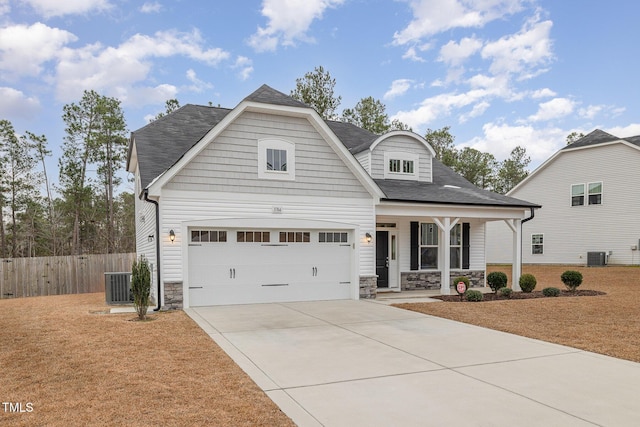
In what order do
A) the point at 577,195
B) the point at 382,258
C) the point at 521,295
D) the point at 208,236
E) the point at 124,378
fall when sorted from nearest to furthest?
1. the point at 124,378
2. the point at 208,236
3. the point at 521,295
4. the point at 382,258
5. the point at 577,195

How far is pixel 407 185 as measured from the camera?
1461cm

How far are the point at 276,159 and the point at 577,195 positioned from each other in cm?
1975

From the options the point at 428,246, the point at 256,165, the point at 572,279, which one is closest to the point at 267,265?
the point at 256,165

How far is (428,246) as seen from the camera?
48.6 ft

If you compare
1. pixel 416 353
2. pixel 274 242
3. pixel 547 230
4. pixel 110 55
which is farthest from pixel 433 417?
pixel 547 230

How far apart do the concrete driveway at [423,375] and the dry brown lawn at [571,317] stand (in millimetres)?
565

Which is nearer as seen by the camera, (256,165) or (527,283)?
(256,165)

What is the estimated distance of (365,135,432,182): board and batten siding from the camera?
1467 cm

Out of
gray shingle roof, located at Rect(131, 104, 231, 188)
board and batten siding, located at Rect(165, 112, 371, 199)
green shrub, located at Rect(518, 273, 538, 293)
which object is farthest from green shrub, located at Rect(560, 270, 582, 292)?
gray shingle roof, located at Rect(131, 104, 231, 188)

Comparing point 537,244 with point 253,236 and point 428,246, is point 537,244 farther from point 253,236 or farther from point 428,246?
point 253,236

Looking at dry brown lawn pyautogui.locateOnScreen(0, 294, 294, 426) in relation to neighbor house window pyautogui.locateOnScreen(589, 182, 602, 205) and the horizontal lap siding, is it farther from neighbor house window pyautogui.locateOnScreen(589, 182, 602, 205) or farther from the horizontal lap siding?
neighbor house window pyautogui.locateOnScreen(589, 182, 602, 205)

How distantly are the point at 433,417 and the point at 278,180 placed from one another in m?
8.34

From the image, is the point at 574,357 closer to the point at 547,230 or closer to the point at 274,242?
the point at 274,242

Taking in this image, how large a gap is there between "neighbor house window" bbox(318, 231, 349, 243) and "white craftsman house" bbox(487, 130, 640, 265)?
16886 millimetres
